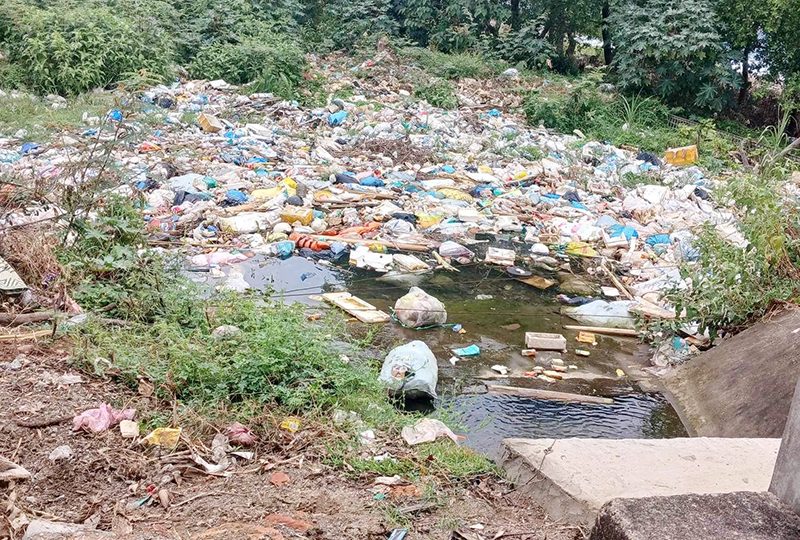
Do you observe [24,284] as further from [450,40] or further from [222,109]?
[450,40]

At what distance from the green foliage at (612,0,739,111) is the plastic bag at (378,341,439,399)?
29.9 feet

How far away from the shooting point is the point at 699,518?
174 cm

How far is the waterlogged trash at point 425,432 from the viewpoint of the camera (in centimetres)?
308

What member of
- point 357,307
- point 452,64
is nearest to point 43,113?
point 357,307

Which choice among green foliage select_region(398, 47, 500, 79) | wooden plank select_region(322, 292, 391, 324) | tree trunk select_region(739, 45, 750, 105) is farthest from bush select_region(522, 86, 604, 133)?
wooden plank select_region(322, 292, 391, 324)

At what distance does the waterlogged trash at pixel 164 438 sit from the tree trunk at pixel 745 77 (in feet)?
37.8

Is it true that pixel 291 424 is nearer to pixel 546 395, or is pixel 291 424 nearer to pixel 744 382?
pixel 546 395

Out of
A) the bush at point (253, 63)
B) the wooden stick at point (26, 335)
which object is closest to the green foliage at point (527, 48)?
the bush at point (253, 63)

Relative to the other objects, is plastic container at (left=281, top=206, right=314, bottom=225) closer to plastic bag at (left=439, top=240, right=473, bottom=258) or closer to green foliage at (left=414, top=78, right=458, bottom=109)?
plastic bag at (left=439, top=240, right=473, bottom=258)

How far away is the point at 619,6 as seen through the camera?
1268cm

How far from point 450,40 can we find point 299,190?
8177 mm

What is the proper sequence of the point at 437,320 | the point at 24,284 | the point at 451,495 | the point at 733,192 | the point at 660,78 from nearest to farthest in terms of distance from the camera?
the point at 451,495, the point at 24,284, the point at 733,192, the point at 437,320, the point at 660,78

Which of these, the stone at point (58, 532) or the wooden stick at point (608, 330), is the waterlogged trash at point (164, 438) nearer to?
the stone at point (58, 532)

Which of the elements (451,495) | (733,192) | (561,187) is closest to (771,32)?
(561,187)
